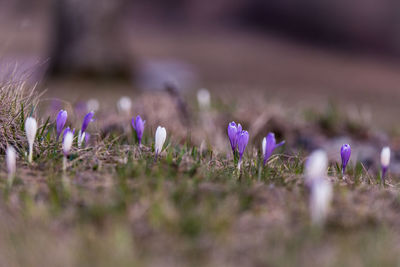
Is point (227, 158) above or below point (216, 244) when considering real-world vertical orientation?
above

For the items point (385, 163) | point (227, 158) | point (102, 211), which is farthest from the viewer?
point (227, 158)

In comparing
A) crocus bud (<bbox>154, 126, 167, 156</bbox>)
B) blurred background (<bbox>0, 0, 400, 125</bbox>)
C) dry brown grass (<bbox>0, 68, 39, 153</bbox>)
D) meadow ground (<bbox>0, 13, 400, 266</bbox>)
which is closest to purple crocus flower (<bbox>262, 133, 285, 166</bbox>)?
meadow ground (<bbox>0, 13, 400, 266</bbox>)

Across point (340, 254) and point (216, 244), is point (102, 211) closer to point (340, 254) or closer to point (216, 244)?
point (216, 244)

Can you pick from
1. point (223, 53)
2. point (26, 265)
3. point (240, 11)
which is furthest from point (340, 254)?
point (240, 11)

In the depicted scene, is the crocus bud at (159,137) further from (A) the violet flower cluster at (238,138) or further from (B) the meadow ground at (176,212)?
(A) the violet flower cluster at (238,138)

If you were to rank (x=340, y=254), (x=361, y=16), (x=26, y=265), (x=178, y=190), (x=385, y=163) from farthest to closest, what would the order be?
1. (x=361, y=16)
2. (x=385, y=163)
3. (x=178, y=190)
4. (x=340, y=254)
5. (x=26, y=265)

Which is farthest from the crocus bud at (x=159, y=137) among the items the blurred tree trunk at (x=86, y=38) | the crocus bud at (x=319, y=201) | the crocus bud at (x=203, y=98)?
the blurred tree trunk at (x=86, y=38)

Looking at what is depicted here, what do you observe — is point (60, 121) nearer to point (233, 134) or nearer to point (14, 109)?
point (14, 109)
